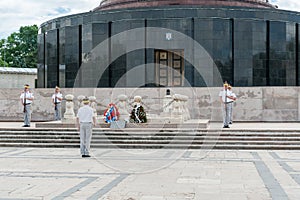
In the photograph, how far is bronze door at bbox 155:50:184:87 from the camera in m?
23.9

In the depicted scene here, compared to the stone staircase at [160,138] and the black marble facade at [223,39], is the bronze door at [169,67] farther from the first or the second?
the stone staircase at [160,138]

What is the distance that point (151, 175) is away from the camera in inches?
327

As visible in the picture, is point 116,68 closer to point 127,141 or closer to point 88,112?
point 127,141

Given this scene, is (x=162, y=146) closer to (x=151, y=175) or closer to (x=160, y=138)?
(x=160, y=138)

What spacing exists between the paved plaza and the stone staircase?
79 centimetres

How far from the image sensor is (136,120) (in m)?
14.4

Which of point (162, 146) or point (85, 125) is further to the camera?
point (162, 146)

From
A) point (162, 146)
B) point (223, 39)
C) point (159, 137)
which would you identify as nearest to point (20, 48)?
point (223, 39)

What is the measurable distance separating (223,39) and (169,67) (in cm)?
306

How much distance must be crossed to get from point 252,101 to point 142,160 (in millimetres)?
9007

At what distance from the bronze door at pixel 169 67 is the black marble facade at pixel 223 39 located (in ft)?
1.84

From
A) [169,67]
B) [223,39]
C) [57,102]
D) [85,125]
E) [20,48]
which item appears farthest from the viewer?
[20,48]

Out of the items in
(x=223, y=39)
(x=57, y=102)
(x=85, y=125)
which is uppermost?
(x=223, y=39)

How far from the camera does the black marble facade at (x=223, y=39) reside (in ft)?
76.7
